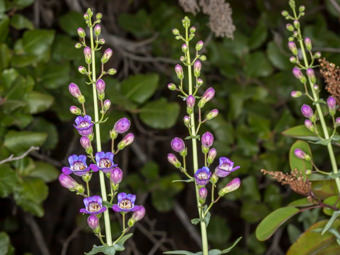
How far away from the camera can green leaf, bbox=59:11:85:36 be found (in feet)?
5.16

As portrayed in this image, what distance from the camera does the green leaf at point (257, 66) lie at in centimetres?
165

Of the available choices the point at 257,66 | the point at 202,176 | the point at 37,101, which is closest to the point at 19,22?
the point at 37,101

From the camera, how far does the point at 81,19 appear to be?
1.57m

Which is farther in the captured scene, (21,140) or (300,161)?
(21,140)

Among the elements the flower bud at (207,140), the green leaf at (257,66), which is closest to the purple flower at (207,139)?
the flower bud at (207,140)

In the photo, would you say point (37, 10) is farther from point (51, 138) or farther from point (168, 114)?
point (168, 114)

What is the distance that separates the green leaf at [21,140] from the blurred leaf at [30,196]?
0.33ft

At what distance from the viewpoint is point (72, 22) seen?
5.21 ft

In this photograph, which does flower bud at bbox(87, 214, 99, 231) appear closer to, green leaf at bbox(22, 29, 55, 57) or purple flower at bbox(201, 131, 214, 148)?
purple flower at bbox(201, 131, 214, 148)

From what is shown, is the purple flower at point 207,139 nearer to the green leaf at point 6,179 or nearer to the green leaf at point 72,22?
the green leaf at point 6,179

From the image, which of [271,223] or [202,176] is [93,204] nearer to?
[202,176]

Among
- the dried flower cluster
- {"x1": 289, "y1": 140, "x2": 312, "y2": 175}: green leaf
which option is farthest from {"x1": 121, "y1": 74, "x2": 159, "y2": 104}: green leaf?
{"x1": 289, "y1": 140, "x2": 312, "y2": 175}: green leaf

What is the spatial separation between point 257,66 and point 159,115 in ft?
1.17

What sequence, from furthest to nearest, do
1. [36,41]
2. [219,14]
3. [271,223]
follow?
[36,41] < [219,14] < [271,223]
